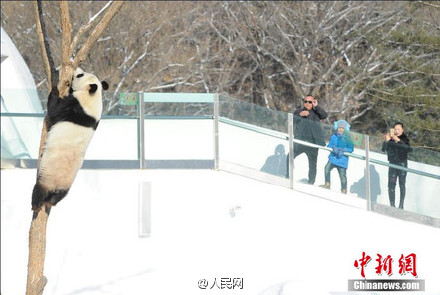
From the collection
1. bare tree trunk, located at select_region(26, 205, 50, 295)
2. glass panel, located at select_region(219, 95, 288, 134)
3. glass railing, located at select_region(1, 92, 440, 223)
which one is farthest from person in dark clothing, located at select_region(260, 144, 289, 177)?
bare tree trunk, located at select_region(26, 205, 50, 295)

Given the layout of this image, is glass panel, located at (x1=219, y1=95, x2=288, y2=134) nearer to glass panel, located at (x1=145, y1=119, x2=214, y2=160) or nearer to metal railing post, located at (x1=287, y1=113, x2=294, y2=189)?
metal railing post, located at (x1=287, y1=113, x2=294, y2=189)

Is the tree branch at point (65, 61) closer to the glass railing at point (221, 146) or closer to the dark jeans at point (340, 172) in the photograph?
the glass railing at point (221, 146)

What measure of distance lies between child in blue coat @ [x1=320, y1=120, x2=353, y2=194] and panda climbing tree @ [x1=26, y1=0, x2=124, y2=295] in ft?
17.5

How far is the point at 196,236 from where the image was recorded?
12.0m

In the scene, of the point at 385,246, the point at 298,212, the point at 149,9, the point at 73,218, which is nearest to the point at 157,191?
the point at 73,218

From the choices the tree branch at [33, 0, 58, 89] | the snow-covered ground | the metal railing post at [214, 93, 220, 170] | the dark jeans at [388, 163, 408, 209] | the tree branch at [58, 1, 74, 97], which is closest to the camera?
the tree branch at [58, 1, 74, 97]

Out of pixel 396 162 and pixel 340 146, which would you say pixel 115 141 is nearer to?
pixel 340 146

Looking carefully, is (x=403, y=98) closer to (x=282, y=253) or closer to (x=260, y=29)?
(x=260, y=29)

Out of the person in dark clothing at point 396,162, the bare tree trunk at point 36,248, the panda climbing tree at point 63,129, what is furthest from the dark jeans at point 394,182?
the bare tree trunk at point 36,248

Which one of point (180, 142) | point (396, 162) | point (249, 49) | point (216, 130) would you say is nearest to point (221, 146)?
point (216, 130)

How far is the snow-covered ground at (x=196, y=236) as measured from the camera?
11.8 meters

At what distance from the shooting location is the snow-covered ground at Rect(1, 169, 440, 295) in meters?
11.8

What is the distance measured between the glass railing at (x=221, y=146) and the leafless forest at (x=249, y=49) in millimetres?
10435

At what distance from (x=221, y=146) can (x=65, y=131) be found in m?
5.13
